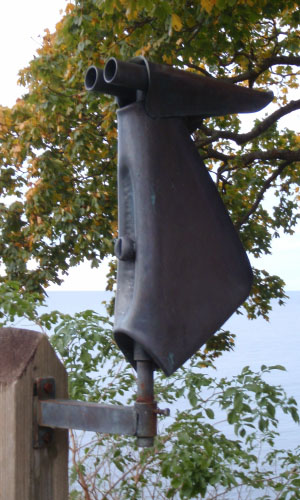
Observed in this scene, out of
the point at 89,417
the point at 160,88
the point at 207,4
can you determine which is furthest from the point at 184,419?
the point at 160,88

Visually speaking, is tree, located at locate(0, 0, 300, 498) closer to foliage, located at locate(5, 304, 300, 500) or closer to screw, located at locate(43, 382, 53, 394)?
foliage, located at locate(5, 304, 300, 500)

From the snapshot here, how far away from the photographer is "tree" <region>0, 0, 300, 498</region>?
5.35 metres

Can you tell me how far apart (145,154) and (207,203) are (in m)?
0.19

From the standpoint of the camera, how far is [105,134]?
22.7 ft

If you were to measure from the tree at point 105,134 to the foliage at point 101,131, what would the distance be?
0.01 meters

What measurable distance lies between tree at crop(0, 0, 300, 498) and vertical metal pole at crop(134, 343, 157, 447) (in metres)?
2.70

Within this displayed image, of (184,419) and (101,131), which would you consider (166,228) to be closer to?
(184,419)

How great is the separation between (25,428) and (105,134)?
5713 mm

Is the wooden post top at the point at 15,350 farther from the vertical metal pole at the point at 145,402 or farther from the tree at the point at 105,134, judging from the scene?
the tree at the point at 105,134

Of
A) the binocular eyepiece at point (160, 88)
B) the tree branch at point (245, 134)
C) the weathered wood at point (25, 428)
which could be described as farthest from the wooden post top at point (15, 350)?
the tree branch at point (245, 134)

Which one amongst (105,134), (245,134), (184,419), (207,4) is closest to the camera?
(184,419)

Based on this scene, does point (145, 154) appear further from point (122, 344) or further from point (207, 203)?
point (122, 344)

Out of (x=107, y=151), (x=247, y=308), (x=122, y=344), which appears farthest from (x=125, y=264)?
(x=247, y=308)

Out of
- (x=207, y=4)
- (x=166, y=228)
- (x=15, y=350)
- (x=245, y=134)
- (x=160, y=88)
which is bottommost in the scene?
(x=15, y=350)
